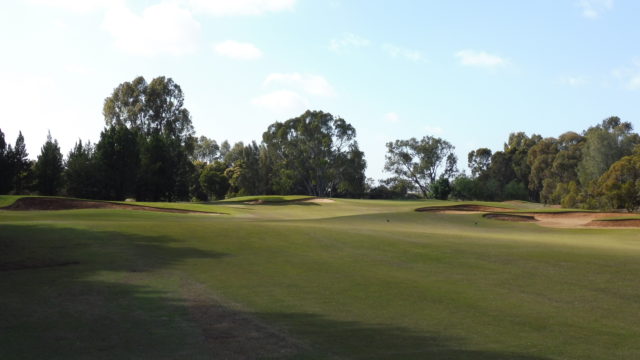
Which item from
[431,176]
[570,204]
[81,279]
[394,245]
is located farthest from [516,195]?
[81,279]

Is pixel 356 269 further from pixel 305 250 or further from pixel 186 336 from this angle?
pixel 186 336

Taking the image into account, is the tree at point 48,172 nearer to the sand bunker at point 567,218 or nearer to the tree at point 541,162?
the sand bunker at point 567,218

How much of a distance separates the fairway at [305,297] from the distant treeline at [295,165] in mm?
43065

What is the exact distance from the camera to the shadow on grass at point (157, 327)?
7.28m

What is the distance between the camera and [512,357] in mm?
7316

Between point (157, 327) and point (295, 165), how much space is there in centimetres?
10050

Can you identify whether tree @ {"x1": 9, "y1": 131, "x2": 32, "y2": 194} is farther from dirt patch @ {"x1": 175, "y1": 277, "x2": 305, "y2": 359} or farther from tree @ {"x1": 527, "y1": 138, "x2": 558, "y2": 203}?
tree @ {"x1": 527, "y1": 138, "x2": 558, "y2": 203}

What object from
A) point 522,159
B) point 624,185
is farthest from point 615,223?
point 522,159

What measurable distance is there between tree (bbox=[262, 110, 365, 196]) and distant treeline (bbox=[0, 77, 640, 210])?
0.68 feet

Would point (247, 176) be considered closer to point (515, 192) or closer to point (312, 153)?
point (312, 153)

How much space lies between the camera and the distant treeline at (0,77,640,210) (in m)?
65.1

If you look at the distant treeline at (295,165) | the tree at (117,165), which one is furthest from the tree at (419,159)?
the tree at (117,165)

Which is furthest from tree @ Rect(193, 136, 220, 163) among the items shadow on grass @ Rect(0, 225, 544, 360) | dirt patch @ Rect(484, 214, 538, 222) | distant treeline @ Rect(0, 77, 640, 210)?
shadow on grass @ Rect(0, 225, 544, 360)

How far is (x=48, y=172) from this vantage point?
68500mm
